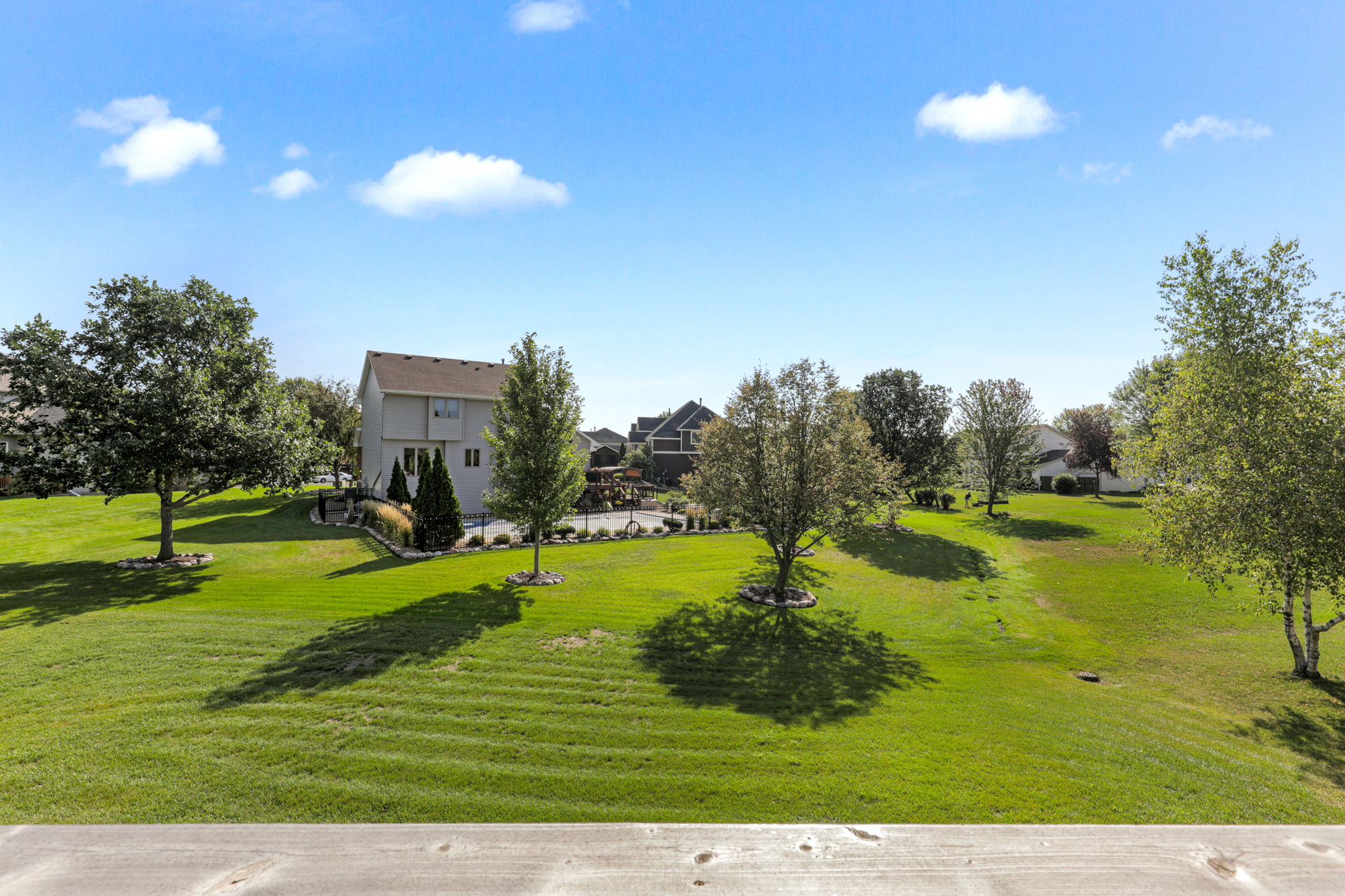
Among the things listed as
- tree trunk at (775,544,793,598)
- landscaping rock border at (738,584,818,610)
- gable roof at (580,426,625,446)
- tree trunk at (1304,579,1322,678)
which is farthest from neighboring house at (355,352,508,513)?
A: gable roof at (580,426,625,446)

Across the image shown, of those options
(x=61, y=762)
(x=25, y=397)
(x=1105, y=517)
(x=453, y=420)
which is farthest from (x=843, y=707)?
(x=1105, y=517)

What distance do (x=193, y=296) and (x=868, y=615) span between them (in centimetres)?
2266

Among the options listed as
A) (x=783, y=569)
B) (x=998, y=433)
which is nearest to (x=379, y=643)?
(x=783, y=569)

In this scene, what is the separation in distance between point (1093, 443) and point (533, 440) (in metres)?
56.3

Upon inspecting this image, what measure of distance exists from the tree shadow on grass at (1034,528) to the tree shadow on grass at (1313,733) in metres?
18.7

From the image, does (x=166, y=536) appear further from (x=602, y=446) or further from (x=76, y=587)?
(x=602, y=446)

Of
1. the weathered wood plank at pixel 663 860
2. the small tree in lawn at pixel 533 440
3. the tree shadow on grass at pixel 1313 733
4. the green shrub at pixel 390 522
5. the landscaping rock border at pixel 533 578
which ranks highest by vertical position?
the small tree in lawn at pixel 533 440

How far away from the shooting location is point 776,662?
12.0 m

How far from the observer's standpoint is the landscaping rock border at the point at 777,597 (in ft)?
53.4

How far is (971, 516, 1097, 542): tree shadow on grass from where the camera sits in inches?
1134

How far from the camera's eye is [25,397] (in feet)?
52.0

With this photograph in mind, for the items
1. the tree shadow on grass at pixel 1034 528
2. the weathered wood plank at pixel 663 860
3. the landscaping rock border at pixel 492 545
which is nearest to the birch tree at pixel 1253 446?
the landscaping rock border at pixel 492 545

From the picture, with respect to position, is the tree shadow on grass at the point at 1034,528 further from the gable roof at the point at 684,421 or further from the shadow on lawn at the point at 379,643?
the gable roof at the point at 684,421

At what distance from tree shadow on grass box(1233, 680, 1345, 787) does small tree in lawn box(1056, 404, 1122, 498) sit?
47.7 m
